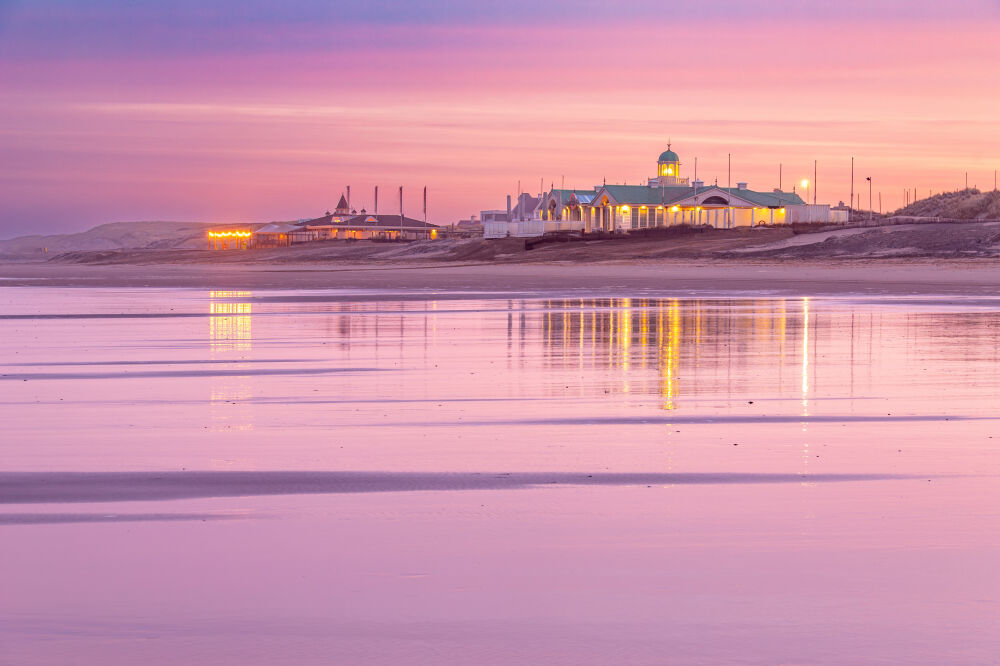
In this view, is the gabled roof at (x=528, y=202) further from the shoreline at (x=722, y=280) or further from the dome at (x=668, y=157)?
the shoreline at (x=722, y=280)

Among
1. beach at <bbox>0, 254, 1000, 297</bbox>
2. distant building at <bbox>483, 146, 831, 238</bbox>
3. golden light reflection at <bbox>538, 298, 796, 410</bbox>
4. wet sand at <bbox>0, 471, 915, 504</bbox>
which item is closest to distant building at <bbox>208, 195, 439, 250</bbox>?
distant building at <bbox>483, 146, 831, 238</bbox>

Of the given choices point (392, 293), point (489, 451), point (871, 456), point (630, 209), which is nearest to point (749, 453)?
point (871, 456)

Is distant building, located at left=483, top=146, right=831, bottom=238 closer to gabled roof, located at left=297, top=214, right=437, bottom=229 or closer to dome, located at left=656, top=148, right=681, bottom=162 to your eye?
dome, located at left=656, top=148, right=681, bottom=162

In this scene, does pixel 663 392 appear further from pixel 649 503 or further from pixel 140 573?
pixel 140 573

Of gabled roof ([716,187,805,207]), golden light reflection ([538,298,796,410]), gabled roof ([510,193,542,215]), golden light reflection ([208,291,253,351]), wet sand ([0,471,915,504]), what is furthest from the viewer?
gabled roof ([510,193,542,215])

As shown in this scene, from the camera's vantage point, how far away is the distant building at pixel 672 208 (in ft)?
322

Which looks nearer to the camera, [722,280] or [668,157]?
[722,280]

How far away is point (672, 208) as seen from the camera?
3868 inches

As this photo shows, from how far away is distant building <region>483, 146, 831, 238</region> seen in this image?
322 ft

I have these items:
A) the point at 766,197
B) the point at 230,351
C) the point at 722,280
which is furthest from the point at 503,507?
the point at 766,197

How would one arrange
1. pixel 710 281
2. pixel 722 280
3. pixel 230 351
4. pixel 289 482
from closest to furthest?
pixel 289 482 < pixel 230 351 < pixel 710 281 < pixel 722 280

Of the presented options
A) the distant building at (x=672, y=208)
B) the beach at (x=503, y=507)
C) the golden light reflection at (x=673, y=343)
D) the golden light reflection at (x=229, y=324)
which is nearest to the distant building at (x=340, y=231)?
the distant building at (x=672, y=208)

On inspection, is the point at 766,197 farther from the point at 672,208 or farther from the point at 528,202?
the point at 528,202

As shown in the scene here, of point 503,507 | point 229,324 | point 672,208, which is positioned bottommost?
point 503,507
